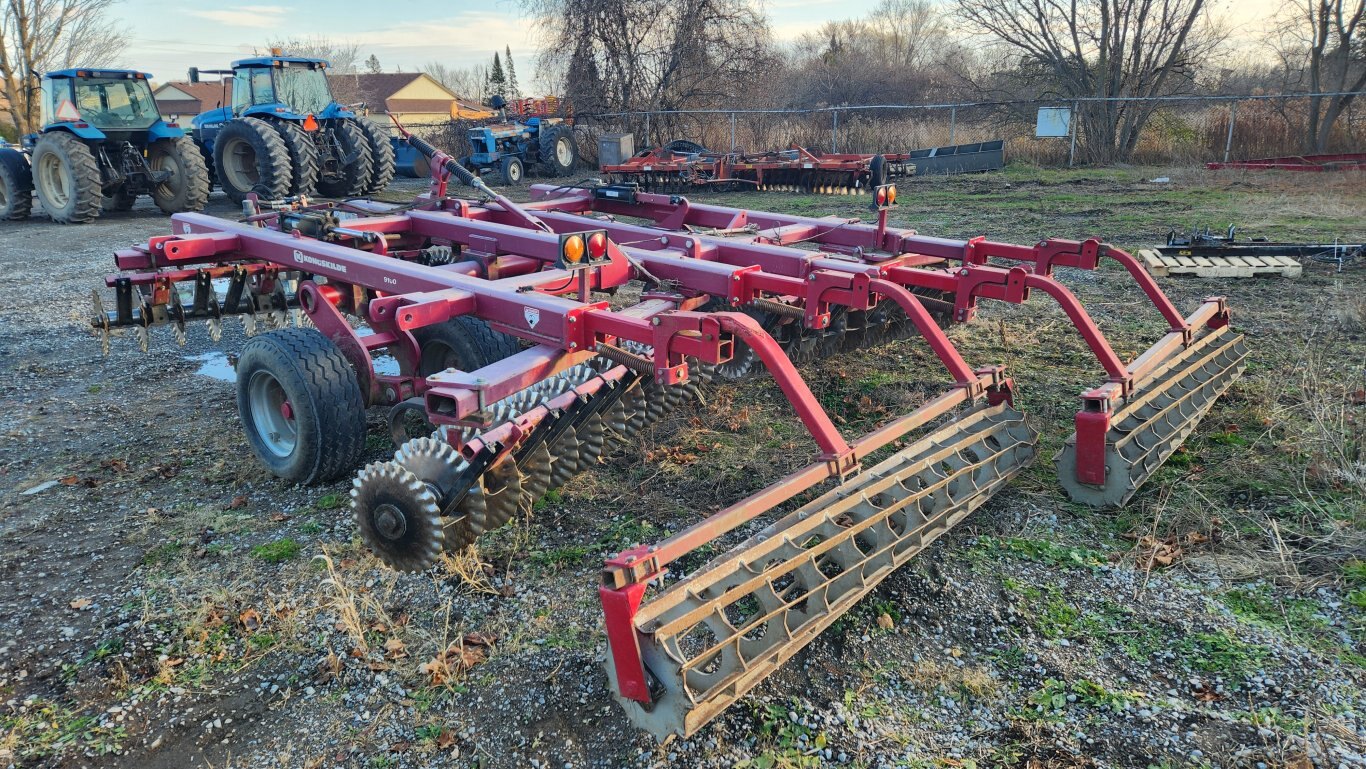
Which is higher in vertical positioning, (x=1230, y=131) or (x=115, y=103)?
(x=115, y=103)

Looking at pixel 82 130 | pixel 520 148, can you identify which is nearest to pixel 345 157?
pixel 82 130

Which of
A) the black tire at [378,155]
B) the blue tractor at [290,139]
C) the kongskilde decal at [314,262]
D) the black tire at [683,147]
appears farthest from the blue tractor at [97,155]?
the kongskilde decal at [314,262]

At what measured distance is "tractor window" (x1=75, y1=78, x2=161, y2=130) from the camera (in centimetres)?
1280

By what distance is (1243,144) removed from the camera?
57.0 ft

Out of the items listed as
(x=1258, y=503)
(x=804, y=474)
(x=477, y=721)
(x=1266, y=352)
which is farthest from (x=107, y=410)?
(x=1266, y=352)

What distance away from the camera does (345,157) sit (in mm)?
13656

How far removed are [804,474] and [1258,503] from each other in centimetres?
224

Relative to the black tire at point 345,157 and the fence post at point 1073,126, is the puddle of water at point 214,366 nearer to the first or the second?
the black tire at point 345,157

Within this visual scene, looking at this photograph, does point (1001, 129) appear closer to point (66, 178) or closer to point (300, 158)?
point (300, 158)

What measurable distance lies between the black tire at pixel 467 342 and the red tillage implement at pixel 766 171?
11.3 meters

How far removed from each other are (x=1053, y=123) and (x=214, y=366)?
58.9 ft

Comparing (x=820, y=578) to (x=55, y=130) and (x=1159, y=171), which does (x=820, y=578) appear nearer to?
(x=55, y=130)

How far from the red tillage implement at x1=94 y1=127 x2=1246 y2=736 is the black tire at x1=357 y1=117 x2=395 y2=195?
8.83 m

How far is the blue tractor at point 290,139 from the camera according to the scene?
12.4m
